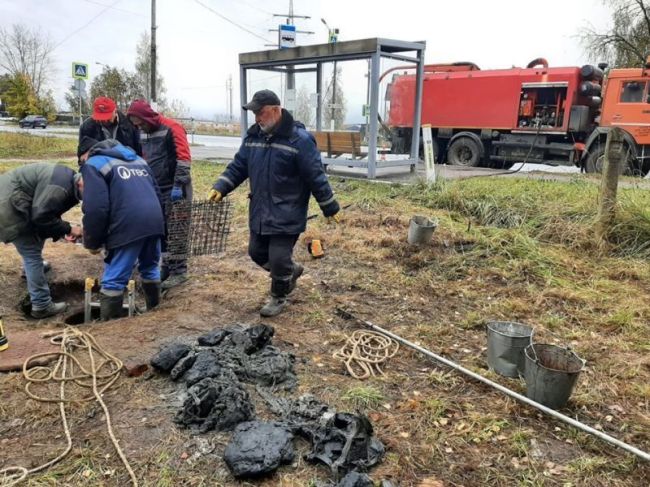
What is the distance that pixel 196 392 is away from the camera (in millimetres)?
2639

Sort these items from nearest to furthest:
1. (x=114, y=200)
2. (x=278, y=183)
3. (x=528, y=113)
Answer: (x=114, y=200)
(x=278, y=183)
(x=528, y=113)

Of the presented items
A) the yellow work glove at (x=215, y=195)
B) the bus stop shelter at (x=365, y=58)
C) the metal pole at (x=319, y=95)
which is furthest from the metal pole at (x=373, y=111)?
the yellow work glove at (x=215, y=195)

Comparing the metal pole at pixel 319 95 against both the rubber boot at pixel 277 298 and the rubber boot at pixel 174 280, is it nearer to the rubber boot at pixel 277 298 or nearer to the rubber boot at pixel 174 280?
the rubber boot at pixel 174 280

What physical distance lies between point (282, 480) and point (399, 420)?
727 millimetres

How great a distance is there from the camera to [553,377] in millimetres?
2650

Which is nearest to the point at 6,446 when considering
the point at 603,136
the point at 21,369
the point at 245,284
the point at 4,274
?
the point at 21,369

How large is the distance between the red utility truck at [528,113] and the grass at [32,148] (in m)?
11.3

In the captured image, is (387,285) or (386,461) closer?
(386,461)

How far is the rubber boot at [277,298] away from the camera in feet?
13.2

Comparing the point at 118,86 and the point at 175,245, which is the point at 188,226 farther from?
the point at 118,86

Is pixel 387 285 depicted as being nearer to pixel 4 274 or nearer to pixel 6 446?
pixel 6 446

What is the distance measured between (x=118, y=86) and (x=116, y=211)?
102ft

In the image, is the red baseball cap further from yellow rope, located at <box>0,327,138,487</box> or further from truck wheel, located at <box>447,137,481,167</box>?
truck wheel, located at <box>447,137,481,167</box>

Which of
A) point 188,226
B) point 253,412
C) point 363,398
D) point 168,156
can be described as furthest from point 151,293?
point 363,398
